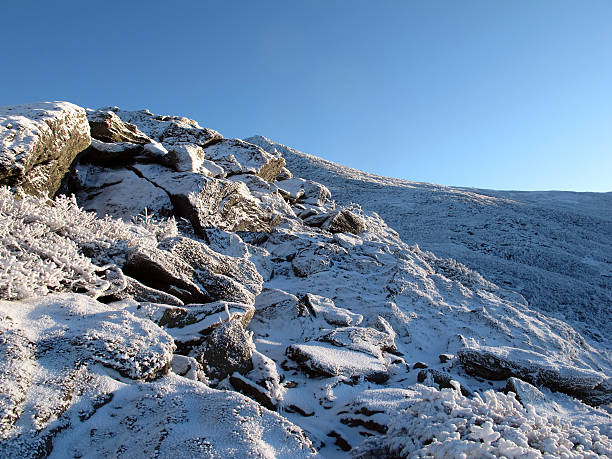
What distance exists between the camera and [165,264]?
17.2ft

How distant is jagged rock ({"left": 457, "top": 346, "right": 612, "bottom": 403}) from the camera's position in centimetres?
540

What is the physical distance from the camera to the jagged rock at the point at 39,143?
595 centimetres

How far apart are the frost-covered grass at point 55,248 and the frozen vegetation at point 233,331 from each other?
0.03m

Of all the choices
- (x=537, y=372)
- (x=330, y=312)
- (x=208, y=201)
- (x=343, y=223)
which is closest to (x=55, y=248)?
(x=330, y=312)

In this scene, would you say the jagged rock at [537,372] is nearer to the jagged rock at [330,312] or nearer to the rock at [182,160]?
the jagged rock at [330,312]

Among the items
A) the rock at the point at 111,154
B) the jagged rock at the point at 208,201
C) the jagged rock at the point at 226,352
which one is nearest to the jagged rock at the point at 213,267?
the jagged rock at the point at 226,352

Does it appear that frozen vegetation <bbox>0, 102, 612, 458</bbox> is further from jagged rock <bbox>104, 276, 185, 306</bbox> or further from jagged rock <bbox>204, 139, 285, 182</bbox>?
jagged rock <bbox>204, 139, 285, 182</bbox>

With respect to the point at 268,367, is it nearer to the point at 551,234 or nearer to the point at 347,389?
the point at 347,389

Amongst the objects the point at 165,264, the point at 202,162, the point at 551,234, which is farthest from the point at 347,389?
the point at 551,234

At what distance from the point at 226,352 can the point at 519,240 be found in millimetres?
23987

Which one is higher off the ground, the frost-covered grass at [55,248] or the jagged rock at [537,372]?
the frost-covered grass at [55,248]

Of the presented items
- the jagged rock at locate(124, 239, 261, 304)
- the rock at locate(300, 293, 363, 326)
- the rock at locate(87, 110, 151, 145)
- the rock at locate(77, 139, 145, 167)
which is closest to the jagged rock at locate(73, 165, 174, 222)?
the rock at locate(77, 139, 145, 167)

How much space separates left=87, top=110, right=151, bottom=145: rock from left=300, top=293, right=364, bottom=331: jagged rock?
7.60 metres

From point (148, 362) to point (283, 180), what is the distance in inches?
527
